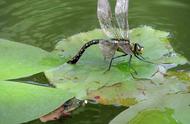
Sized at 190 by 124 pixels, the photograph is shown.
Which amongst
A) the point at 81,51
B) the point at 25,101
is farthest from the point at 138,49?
the point at 25,101

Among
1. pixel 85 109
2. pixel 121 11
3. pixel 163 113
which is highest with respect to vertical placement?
pixel 121 11

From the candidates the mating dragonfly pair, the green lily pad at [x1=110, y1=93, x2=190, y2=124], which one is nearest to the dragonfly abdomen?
the mating dragonfly pair

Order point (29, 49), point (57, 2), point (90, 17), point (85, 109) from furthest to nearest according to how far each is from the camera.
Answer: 1. point (57, 2)
2. point (90, 17)
3. point (29, 49)
4. point (85, 109)

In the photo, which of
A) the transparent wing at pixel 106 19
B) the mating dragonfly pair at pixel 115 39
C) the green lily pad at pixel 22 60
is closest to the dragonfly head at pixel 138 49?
the mating dragonfly pair at pixel 115 39

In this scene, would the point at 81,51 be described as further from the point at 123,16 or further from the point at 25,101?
the point at 25,101

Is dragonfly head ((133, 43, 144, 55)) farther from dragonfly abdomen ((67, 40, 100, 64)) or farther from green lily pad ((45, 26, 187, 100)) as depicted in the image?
dragonfly abdomen ((67, 40, 100, 64))

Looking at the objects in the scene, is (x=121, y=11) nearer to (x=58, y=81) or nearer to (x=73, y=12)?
(x=58, y=81)

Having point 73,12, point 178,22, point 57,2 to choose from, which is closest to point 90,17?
point 73,12
